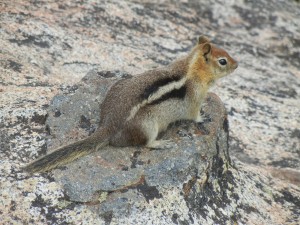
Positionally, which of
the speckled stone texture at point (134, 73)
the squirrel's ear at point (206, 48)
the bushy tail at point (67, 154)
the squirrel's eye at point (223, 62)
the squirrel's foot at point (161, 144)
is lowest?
the speckled stone texture at point (134, 73)

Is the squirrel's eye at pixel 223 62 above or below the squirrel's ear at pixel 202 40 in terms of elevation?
below

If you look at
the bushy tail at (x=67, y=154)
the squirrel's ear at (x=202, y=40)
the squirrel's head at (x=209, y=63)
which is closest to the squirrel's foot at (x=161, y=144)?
the bushy tail at (x=67, y=154)

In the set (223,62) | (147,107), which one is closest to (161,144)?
(147,107)

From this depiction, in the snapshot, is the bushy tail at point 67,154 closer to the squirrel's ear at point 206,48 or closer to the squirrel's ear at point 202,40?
the squirrel's ear at point 206,48

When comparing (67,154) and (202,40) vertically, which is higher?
(202,40)

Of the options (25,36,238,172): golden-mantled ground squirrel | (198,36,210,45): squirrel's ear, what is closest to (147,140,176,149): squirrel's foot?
(25,36,238,172): golden-mantled ground squirrel

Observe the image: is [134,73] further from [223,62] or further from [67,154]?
[67,154]

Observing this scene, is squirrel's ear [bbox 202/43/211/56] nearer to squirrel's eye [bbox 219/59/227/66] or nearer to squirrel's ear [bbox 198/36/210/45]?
squirrel's eye [bbox 219/59/227/66]
